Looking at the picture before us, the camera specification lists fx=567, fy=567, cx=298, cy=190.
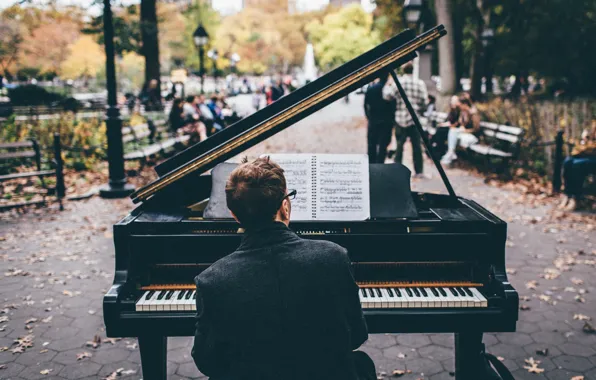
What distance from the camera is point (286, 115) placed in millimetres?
3463

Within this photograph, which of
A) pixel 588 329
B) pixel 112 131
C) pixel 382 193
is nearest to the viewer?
pixel 382 193

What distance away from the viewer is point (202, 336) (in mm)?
2213

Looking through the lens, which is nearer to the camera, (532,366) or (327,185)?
(327,185)

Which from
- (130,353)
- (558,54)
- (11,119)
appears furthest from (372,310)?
(558,54)

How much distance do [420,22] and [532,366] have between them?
1502 centimetres

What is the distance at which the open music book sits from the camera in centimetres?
346

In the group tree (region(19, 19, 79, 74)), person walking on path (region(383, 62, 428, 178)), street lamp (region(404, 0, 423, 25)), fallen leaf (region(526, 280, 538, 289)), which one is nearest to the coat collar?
fallen leaf (region(526, 280, 538, 289))

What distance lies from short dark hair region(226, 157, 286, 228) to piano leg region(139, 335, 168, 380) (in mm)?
1534

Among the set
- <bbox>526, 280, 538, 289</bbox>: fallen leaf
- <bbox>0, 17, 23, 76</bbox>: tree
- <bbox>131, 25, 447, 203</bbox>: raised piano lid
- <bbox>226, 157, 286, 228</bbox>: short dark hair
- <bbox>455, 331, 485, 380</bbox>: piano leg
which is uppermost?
<bbox>0, 17, 23, 76</bbox>: tree

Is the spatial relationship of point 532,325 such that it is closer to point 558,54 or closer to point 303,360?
point 303,360

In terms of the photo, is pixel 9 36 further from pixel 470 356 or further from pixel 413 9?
pixel 470 356

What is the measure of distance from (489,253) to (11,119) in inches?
527

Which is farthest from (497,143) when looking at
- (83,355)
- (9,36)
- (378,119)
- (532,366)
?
(9,36)

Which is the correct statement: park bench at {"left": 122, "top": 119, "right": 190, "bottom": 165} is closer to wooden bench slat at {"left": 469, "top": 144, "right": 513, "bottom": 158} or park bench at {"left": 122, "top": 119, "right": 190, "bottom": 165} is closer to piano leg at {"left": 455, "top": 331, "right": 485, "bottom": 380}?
wooden bench slat at {"left": 469, "top": 144, "right": 513, "bottom": 158}
